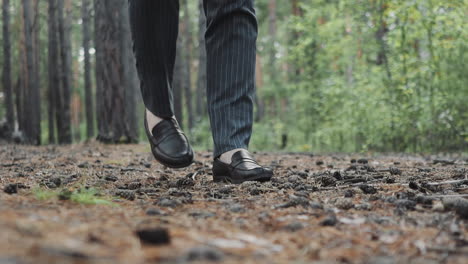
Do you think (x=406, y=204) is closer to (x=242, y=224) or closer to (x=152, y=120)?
(x=242, y=224)

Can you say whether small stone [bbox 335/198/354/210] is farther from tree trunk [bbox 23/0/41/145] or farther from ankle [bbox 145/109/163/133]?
tree trunk [bbox 23/0/41/145]

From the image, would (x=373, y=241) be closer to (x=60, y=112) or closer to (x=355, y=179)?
(x=355, y=179)

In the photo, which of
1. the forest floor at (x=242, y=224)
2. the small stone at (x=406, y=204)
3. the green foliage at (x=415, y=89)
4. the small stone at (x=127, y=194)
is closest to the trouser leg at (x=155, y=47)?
the forest floor at (x=242, y=224)

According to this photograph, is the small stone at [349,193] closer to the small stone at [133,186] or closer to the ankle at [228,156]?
the ankle at [228,156]

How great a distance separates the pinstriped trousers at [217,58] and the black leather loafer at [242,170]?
2.7 inches

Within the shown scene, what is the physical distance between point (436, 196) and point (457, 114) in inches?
227

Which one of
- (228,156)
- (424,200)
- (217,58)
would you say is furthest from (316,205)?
(217,58)

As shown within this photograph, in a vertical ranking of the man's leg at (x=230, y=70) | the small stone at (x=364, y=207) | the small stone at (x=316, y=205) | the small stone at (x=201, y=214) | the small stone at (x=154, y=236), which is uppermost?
the man's leg at (x=230, y=70)

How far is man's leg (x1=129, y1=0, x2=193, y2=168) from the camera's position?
2.38 metres

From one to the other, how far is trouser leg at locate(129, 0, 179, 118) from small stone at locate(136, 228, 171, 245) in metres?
1.53

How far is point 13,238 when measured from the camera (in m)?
0.90

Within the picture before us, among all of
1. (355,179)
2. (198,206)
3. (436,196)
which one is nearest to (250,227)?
(198,206)

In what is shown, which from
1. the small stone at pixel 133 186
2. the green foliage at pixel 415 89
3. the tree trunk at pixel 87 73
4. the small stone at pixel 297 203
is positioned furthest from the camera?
the tree trunk at pixel 87 73

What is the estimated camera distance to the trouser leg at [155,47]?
2396 millimetres
